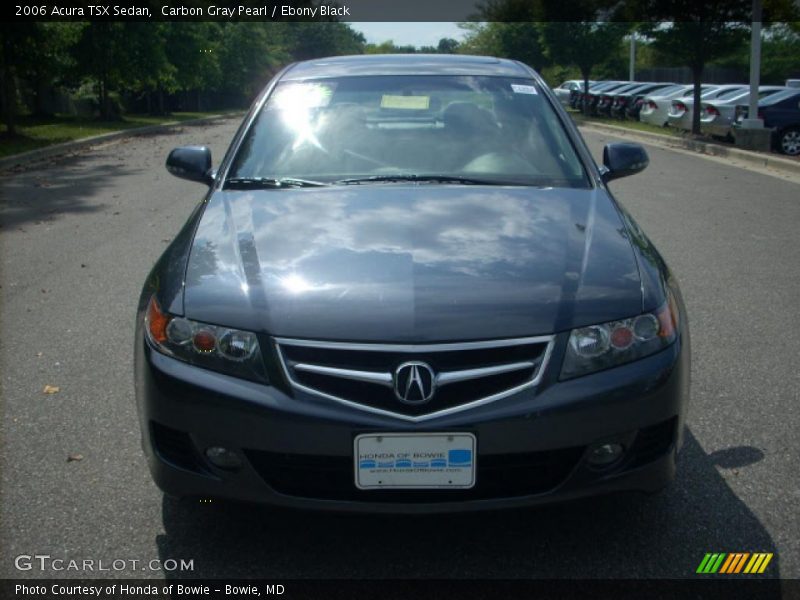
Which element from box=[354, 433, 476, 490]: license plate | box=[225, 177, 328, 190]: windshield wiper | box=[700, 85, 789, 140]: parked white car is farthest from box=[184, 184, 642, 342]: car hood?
box=[700, 85, 789, 140]: parked white car

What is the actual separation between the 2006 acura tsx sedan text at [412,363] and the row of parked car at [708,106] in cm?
771

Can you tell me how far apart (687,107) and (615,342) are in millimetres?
22656

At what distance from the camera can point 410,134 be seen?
14.2 feet

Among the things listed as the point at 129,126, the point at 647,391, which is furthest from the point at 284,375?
the point at 129,126

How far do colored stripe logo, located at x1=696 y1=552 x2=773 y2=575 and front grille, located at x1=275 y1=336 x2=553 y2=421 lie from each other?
2.78 ft

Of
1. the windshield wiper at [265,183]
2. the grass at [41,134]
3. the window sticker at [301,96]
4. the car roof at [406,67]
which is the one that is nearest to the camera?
the windshield wiper at [265,183]

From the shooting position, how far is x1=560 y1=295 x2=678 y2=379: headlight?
2805 mm

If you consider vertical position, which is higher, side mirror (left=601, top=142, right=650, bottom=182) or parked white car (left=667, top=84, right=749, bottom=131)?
side mirror (left=601, top=142, right=650, bottom=182)

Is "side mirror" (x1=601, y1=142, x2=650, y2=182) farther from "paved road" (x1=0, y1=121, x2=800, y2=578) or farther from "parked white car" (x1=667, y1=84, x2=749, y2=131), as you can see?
"parked white car" (x1=667, y1=84, x2=749, y2=131)

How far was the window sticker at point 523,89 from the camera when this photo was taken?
15.1ft

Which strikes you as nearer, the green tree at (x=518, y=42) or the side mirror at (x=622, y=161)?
the side mirror at (x=622, y=161)

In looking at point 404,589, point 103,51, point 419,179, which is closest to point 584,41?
point 103,51

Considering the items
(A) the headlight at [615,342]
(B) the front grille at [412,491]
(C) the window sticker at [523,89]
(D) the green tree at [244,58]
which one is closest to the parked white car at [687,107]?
(C) the window sticker at [523,89]

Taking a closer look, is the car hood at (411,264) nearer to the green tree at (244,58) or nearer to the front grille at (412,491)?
the front grille at (412,491)
